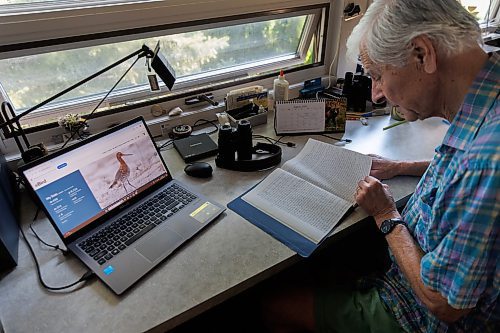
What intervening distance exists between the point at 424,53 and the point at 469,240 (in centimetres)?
42

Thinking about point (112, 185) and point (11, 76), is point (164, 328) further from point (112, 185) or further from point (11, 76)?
point (11, 76)

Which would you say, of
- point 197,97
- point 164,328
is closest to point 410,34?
point 164,328

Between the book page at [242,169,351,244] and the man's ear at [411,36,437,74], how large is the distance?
45 centimetres

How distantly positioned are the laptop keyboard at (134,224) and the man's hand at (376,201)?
536mm

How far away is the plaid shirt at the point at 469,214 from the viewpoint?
2.11 ft

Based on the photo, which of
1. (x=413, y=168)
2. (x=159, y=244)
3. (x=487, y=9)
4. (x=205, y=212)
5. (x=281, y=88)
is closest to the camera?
(x=159, y=244)

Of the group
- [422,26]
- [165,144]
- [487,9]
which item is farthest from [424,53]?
[487,9]

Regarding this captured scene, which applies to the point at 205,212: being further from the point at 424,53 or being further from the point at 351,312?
the point at 424,53

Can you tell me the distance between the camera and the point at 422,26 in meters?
0.74

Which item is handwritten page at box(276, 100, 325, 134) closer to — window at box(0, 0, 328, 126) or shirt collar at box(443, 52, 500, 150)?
window at box(0, 0, 328, 126)

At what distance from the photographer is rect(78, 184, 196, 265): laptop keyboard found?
2.89ft

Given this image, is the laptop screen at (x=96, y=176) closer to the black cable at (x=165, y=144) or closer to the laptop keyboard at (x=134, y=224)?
the laptop keyboard at (x=134, y=224)

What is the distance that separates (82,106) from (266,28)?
99cm

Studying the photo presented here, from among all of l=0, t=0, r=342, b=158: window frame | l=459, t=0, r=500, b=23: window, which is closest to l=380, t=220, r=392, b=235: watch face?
l=0, t=0, r=342, b=158: window frame
